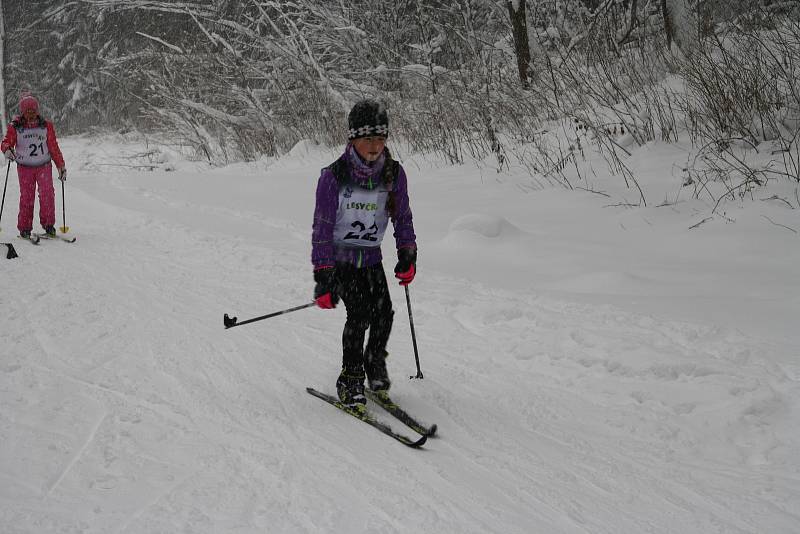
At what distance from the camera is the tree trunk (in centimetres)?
948

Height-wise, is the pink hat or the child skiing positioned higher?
the pink hat

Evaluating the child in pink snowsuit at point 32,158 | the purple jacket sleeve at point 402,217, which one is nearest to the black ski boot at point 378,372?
the purple jacket sleeve at point 402,217

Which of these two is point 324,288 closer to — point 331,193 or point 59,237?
point 331,193

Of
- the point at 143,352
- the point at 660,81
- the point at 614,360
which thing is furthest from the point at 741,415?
the point at 660,81

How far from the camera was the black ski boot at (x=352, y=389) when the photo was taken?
3.57 m

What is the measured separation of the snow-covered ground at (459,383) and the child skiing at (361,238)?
379 mm

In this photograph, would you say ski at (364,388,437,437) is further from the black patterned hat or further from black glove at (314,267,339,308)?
the black patterned hat

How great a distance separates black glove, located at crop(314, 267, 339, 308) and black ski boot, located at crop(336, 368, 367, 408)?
1.71 feet

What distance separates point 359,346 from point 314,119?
10936mm

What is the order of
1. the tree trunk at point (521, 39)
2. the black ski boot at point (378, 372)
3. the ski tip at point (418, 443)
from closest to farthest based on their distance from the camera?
the ski tip at point (418, 443) < the black ski boot at point (378, 372) < the tree trunk at point (521, 39)

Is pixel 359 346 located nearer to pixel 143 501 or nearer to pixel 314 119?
pixel 143 501

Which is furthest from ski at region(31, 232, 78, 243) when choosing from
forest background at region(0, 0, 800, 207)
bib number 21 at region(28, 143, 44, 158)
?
forest background at region(0, 0, 800, 207)

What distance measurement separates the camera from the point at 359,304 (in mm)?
3562

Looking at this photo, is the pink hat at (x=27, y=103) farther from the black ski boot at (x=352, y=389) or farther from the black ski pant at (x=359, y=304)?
the black ski boot at (x=352, y=389)
